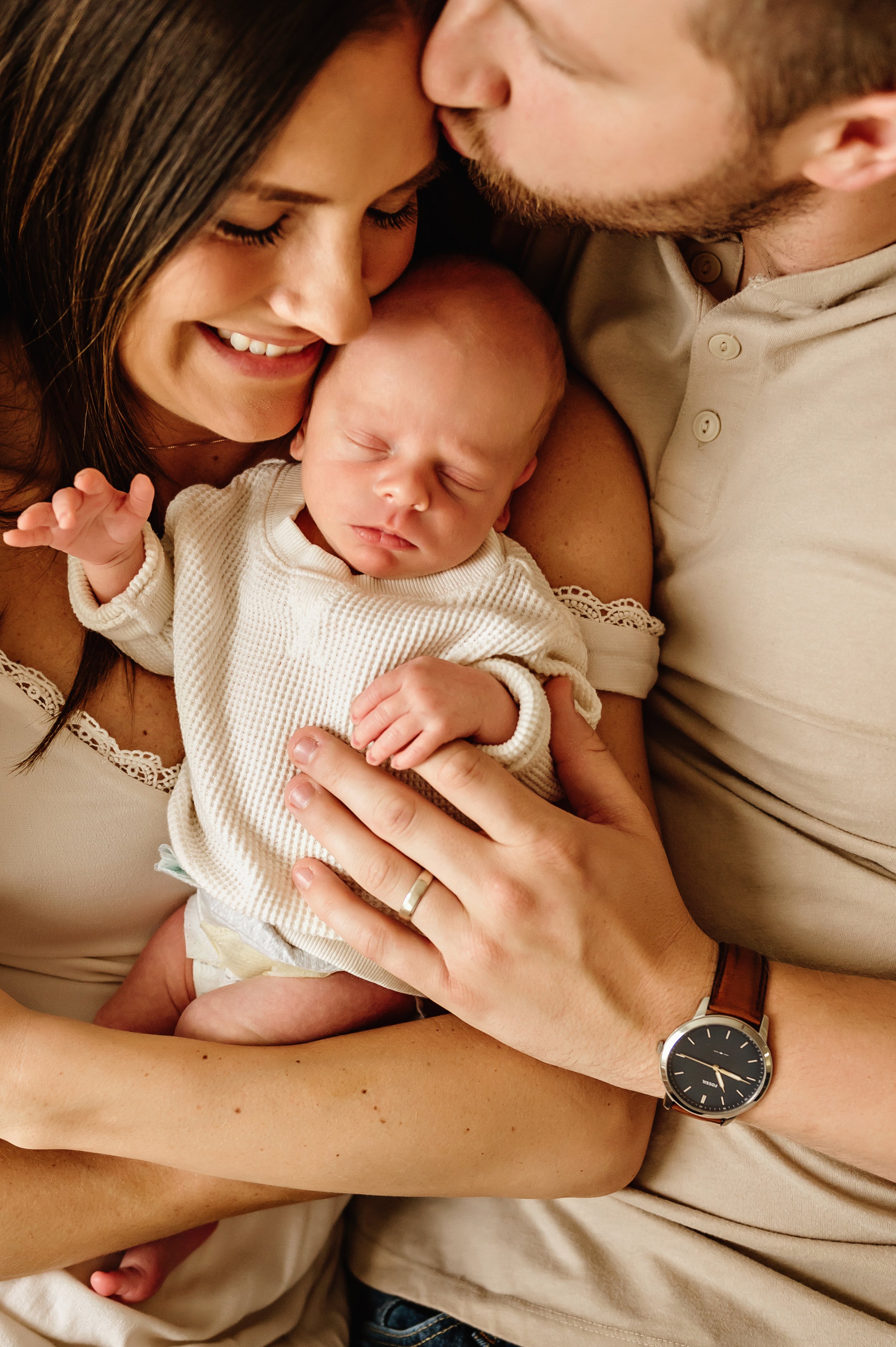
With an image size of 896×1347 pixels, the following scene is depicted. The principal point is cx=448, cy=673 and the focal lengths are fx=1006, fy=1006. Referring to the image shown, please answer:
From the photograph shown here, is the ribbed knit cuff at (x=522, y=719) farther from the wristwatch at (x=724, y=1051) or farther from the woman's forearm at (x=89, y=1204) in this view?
the woman's forearm at (x=89, y=1204)

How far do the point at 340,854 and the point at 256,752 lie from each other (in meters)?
0.22

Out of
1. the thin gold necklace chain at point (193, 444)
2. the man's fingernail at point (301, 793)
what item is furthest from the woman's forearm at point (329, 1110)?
the thin gold necklace chain at point (193, 444)

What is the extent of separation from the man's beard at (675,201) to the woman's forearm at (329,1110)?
115 cm

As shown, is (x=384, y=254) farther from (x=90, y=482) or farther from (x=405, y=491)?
(x=90, y=482)

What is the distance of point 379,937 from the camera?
135 centimetres

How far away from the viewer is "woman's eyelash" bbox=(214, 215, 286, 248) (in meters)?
1.16

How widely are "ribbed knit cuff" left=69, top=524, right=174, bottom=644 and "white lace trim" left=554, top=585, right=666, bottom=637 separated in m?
0.60

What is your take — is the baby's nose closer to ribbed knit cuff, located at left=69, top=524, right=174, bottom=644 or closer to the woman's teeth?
the woman's teeth

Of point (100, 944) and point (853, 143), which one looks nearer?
point (853, 143)

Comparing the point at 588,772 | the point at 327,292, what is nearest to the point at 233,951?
the point at 588,772

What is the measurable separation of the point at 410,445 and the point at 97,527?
1.46 feet

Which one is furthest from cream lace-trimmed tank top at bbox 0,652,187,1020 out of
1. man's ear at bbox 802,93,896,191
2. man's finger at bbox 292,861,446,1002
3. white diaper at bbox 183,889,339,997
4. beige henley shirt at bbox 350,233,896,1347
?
man's ear at bbox 802,93,896,191

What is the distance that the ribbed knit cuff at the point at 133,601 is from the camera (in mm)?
1427

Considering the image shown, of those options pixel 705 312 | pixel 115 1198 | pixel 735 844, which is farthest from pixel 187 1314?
pixel 705 312
